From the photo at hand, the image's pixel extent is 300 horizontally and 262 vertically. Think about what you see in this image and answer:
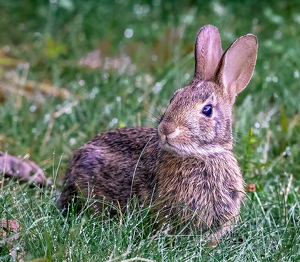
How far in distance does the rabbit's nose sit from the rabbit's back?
0.51 m

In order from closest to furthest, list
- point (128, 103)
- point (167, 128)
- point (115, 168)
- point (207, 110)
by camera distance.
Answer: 1. point (167, 128)
2. point (207, 110)
3. point (115, 168)
4. point (128, 103)

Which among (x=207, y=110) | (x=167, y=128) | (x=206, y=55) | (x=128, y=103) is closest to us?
(x=167, y=128)

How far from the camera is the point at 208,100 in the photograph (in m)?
4.04

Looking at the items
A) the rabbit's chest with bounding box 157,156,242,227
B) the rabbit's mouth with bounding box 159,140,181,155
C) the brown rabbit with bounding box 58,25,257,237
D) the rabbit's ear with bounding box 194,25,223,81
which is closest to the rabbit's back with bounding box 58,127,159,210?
the brown rabbit with bounding box 58,25,257,237

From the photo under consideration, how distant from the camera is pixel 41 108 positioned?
6.45 metres

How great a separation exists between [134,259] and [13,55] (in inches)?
193

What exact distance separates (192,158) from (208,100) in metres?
0.38

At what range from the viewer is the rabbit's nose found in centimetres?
374

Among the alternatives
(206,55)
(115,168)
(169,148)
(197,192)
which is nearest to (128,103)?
(115,168)

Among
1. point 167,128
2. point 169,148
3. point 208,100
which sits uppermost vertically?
point 208,100

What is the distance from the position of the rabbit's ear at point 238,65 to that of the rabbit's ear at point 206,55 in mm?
89

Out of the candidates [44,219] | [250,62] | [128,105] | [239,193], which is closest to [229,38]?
[128,105]

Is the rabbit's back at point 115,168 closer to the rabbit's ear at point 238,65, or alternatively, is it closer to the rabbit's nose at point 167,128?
the rabbit's nose at point 167,128

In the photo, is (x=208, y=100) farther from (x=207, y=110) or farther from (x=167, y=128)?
(x=167, y=128)
